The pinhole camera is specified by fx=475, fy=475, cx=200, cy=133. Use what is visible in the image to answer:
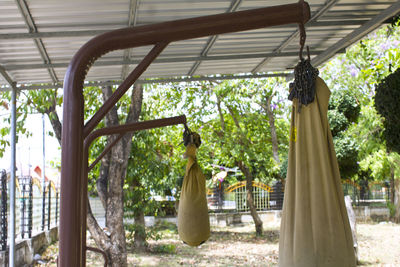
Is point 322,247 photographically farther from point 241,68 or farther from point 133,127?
point 241,68

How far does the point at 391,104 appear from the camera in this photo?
3967mm

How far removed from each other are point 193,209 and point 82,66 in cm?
264

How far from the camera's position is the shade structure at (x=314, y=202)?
1.45m

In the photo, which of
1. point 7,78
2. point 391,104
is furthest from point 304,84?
point 7,78

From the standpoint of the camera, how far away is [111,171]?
22.7 ft

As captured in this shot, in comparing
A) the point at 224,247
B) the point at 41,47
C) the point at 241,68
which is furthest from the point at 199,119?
the point at 41,47

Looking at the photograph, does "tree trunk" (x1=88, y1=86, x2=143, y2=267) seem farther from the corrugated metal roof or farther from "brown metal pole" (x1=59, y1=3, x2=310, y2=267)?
"brown metal pole" (x1=59, y1=3, x2=310, y2=267)

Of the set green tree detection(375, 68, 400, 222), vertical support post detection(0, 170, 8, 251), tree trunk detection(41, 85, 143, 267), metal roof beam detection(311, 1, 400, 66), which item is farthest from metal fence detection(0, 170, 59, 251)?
green tree detection(375, 68, 400, 222)

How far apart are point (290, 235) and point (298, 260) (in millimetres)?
82

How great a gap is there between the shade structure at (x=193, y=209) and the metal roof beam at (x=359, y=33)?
1317mm

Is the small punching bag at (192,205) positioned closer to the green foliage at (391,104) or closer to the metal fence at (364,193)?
the green foliage at (391,104)

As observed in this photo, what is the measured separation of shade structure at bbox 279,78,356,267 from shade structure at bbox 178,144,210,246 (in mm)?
2211

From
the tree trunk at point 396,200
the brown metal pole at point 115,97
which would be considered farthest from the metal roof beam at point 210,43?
the tree trunk at point 396,200

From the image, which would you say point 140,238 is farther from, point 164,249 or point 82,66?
point 82,66
